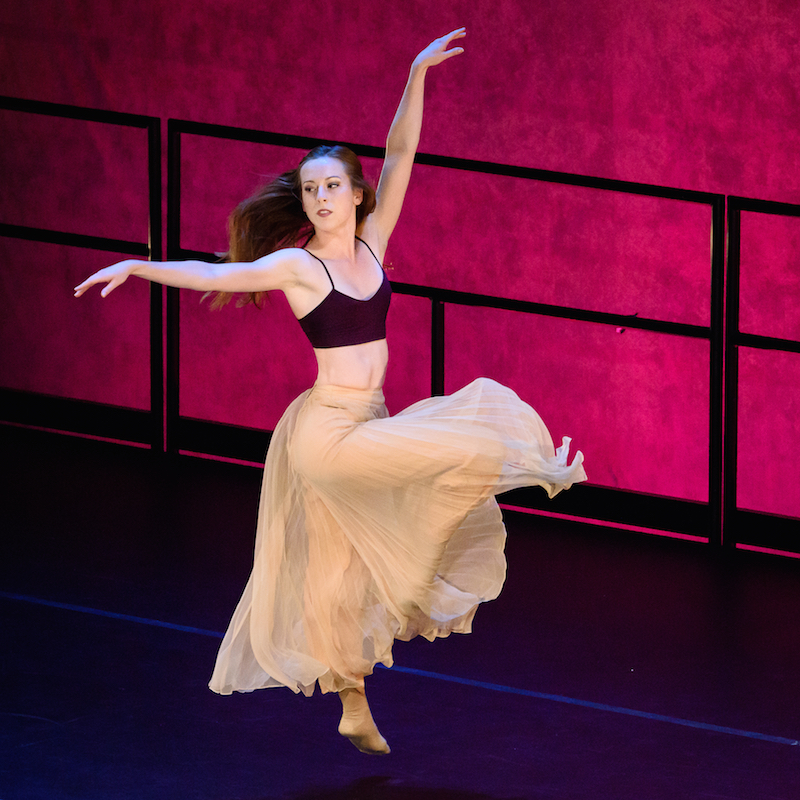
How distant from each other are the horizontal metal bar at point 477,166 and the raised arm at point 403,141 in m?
1.52

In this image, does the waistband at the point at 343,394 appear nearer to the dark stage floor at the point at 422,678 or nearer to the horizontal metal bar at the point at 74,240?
the dark stage floor at the point at 422,678

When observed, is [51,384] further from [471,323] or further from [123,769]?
[123,769]

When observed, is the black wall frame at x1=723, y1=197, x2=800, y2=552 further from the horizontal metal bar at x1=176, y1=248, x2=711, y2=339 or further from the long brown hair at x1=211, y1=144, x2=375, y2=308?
the long brown hair at x1=211, y1=144, x2=375, y2=308

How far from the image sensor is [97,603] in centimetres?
418

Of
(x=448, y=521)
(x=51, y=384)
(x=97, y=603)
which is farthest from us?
(x=51, y=384)

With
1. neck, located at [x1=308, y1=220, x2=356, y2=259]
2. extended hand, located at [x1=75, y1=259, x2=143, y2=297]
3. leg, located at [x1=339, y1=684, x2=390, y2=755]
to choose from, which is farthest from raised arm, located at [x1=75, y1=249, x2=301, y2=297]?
leg, located at [x1=339, y1=684, x2=390, y2=755]

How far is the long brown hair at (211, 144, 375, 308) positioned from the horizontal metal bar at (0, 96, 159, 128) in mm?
2237

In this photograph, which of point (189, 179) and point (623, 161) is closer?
point (623, 161)

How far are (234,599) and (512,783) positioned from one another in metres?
1.32

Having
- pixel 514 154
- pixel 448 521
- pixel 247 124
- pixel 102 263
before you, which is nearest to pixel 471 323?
pixel 514 154

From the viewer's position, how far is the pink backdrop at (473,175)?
469cm

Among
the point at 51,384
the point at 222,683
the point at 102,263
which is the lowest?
the point at 222,683

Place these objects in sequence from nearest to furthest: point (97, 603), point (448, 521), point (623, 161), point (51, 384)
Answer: point (448, 521), point (97, 603), point (623, 161), point (51, 384)

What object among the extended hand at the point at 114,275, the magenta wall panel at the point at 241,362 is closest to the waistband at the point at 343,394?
the extended hand at the point at 114,275
